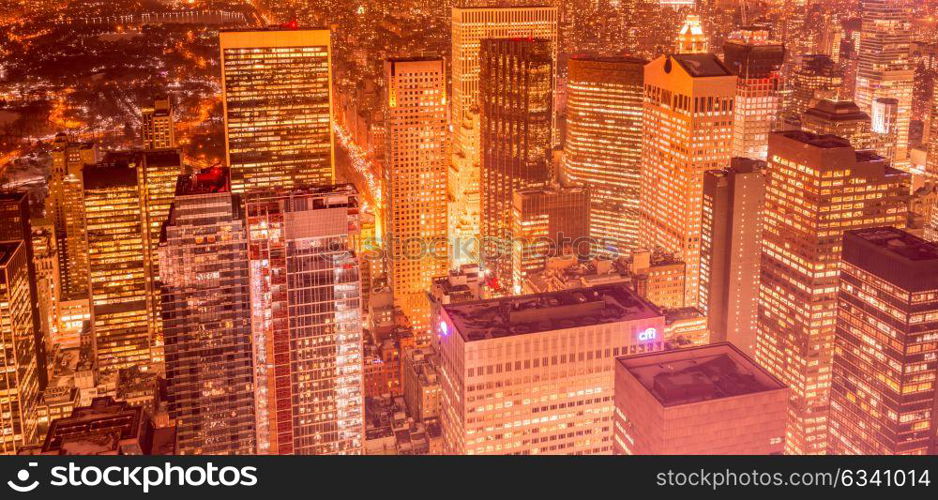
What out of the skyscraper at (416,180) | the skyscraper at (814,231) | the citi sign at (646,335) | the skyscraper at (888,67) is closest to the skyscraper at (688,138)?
the skyscraper at (814,231)

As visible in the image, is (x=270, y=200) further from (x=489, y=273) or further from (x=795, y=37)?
(x=795, y=37)

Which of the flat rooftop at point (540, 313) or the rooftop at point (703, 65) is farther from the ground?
the rooftop at point (703, 65)

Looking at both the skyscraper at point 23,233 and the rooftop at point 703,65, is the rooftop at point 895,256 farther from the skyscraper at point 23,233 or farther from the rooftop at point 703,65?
the skyscraper at point 23,233

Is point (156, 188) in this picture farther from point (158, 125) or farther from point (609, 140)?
point (609, 140)

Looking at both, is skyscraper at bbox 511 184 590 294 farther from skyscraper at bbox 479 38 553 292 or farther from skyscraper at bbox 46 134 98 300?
skyscraper at bbox 46 134 98 300

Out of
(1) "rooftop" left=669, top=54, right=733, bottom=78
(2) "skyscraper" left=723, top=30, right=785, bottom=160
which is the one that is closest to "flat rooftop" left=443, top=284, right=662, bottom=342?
A: (1) "rooftop" left=669, top=54, right=733, bottom=78
